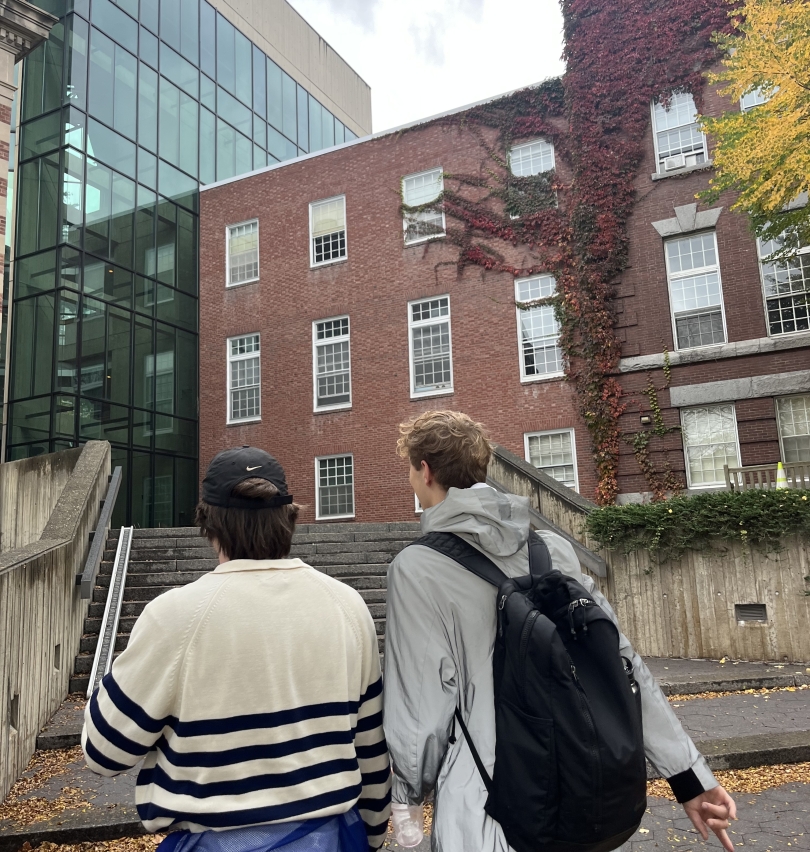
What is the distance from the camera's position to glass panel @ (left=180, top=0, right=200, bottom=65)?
25.3 meters

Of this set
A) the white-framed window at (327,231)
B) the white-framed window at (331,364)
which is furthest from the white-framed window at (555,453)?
the white-framed window at (327,231)

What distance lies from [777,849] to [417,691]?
10.4 ft

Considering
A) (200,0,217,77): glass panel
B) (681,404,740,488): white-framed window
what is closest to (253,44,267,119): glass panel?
(200,0,217,77): glass panel

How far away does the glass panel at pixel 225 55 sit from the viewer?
A: 87.7 feet

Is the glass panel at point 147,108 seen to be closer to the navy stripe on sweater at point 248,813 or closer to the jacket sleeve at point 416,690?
the jacket sleeve at point 416,690

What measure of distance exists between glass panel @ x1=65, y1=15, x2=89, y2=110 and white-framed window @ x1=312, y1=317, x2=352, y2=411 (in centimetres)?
893

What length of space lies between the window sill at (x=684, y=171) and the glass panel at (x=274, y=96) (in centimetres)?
1632

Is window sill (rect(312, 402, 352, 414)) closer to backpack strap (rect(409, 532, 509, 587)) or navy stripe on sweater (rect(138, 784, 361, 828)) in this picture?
backpack strap (rect(409, 532, 509, 587))

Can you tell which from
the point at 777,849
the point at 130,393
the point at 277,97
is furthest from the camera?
the point at 277,97

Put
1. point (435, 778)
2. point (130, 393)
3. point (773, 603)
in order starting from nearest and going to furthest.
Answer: point (435, 778) → point (773, 603) → point (130, 393)

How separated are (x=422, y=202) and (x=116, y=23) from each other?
10688 millimetres

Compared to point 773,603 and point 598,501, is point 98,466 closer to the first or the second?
point 773,603

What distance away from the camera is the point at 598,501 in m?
17.7

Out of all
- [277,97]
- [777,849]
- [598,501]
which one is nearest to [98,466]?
[777,849]
